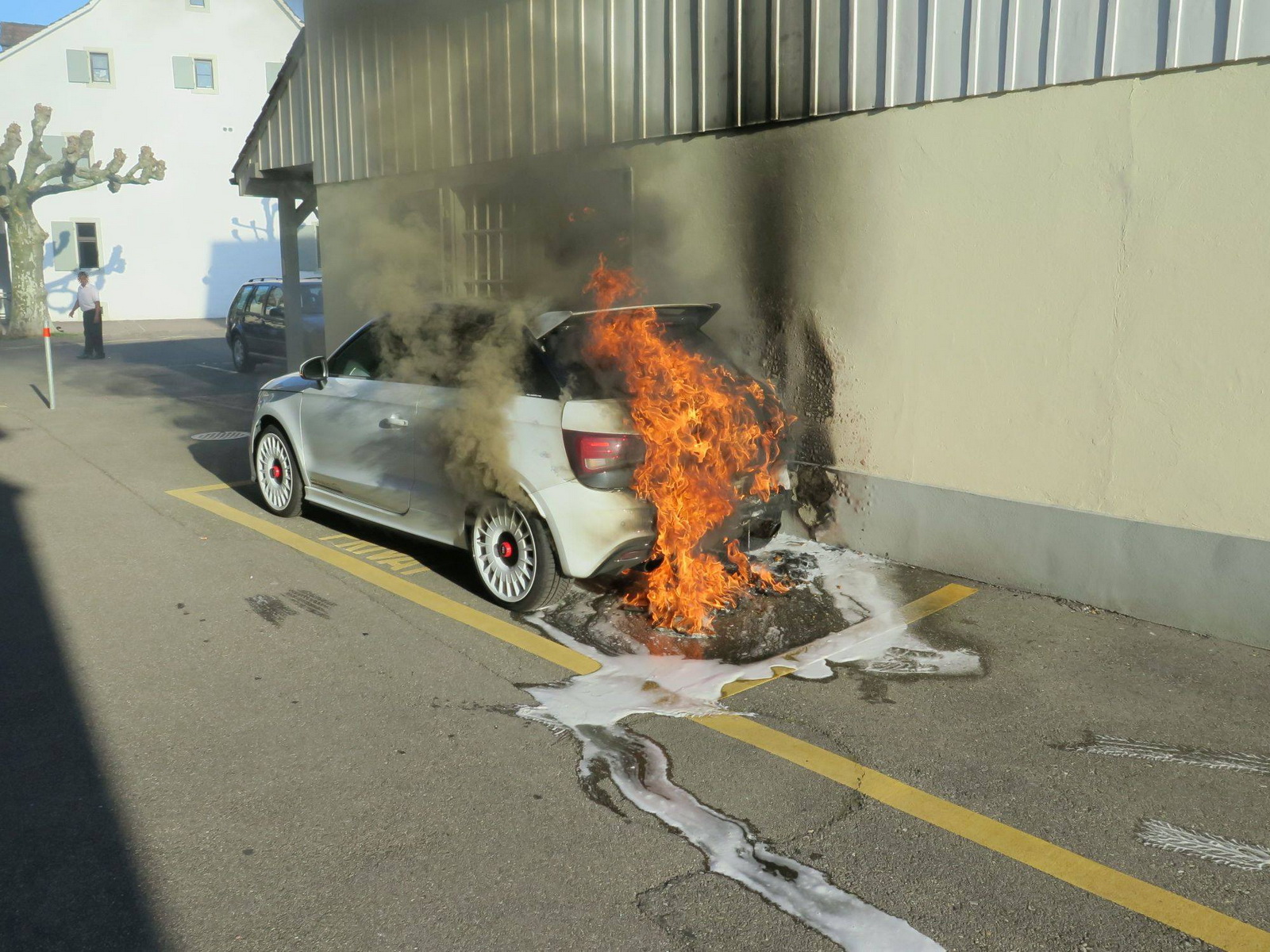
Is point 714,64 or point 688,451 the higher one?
point 714,64

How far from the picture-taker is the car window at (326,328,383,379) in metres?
6.61

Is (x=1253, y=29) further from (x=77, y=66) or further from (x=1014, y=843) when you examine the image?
(x=77, y=66)

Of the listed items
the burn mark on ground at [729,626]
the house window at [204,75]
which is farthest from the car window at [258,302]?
the house window at [204,75]

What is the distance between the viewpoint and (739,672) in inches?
191

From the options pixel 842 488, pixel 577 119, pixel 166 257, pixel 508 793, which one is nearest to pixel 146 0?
pixel 166 257

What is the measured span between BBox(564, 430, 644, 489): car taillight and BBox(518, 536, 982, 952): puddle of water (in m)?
0.82

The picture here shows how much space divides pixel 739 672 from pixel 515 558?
1459 mm

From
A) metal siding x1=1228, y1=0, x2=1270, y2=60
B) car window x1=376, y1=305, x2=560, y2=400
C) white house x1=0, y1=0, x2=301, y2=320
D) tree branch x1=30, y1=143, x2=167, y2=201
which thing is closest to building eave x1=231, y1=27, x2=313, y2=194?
car window x1=376, y1=305, x2=560, y2=400

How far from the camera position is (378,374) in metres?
6.52

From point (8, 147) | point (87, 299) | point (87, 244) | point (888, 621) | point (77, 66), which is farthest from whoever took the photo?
point (87, 244)

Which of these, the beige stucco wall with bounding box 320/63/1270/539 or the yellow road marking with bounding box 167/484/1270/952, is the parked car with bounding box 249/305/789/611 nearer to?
the yellow road marking with bounding box 167/484/1270/952

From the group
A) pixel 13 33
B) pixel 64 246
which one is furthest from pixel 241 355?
pixel 13 33

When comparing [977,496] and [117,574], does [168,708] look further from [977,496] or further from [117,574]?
[977,496]

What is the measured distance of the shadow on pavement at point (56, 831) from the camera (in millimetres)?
2910
